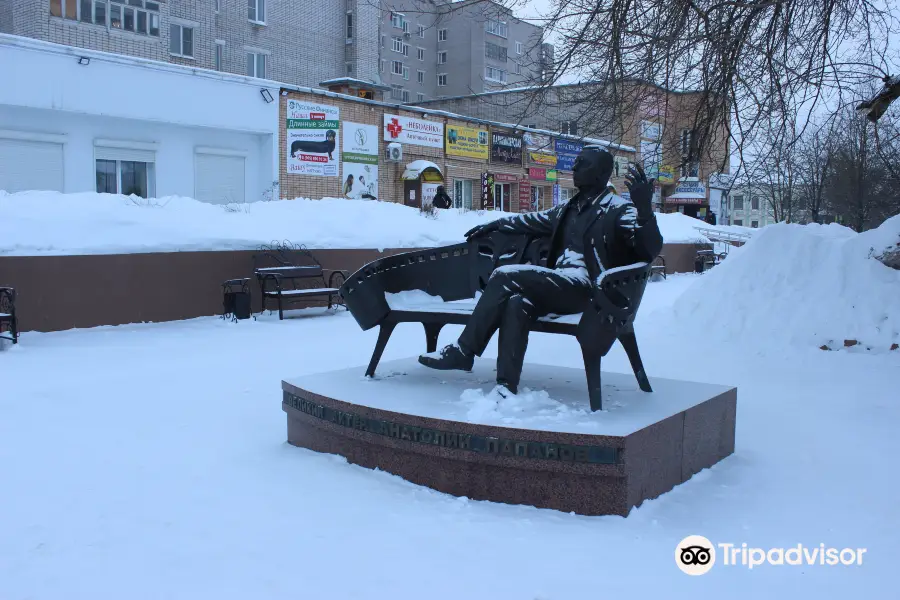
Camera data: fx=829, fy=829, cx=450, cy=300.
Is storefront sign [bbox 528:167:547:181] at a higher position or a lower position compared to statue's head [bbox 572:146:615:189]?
higher

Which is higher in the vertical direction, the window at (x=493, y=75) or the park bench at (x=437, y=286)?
the window at (x=493, y=75)

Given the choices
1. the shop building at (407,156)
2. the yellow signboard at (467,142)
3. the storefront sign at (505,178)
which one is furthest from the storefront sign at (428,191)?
the storefront sign at (505,178)

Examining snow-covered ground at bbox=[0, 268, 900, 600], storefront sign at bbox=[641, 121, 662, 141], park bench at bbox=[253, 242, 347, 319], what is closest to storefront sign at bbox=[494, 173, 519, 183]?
storefront sign at bbox=[641, 121, 662, 141]

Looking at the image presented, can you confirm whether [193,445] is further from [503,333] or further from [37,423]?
[503,333]

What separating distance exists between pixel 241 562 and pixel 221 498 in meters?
0.90

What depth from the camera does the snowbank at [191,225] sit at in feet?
36.2

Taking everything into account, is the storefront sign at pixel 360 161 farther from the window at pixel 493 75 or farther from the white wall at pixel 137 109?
the window at pixel 493 75

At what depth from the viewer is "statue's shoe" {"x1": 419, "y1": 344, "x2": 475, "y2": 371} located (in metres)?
4.90

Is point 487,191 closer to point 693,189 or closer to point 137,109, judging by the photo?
point 137,109

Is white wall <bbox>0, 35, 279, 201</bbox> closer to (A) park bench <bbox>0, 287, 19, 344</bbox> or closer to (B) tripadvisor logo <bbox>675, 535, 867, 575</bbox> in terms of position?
(A) park bench <bbox>0, 287, 19, 344</bbox>

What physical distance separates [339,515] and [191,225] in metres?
9.78

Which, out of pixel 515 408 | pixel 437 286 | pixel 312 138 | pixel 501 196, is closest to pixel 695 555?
pixel 515 408

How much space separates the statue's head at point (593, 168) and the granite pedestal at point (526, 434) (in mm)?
1286

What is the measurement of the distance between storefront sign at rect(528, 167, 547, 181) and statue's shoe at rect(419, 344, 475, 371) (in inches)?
1066
